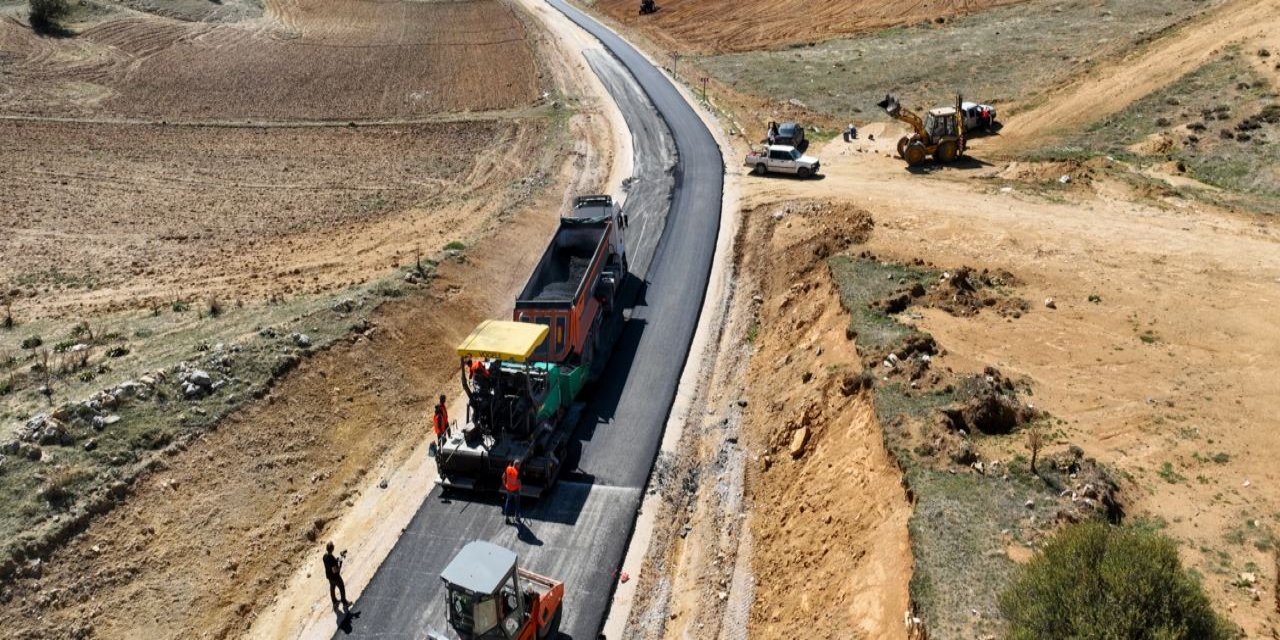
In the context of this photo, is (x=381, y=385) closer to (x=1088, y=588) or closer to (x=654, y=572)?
(x=654, y=572)

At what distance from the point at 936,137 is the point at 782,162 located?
706 centimetres

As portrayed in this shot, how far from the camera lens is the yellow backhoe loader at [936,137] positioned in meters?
37.1

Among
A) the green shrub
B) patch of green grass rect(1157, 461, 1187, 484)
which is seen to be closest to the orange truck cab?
the green shrub

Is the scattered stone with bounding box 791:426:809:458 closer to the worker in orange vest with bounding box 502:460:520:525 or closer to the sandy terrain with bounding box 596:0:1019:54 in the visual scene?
the worker in orange vest with bounding box 502:460:520:525

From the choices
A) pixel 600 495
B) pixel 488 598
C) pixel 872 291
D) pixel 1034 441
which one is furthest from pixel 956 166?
pixel 488 598

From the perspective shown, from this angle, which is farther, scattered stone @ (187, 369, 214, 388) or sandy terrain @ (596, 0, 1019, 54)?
sandy terrain @ (596, 0, 1019, 54)

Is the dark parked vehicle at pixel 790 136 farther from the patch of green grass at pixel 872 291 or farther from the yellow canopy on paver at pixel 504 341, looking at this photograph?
the yellow canopy on paver at pixel 504 341

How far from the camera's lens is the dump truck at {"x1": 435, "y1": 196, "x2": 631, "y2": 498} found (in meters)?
18.5

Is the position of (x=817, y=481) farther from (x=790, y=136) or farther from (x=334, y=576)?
(x=790, y=136)

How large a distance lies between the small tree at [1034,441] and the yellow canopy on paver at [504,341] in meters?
10.2

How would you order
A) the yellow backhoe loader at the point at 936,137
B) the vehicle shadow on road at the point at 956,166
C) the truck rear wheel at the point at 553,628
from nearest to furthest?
the truck rear wheel at the point at 553,628 < the vehicle shadow on road at the point at 956,166 < the yellow backhoe loader at the point at 936,137

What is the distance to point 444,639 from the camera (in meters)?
13.4

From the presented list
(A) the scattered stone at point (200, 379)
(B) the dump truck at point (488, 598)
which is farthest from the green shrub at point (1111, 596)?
(A) the scattered stone at point (200, 379)

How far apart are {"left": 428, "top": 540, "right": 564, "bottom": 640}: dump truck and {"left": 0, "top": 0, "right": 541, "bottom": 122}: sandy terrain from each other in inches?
1615
